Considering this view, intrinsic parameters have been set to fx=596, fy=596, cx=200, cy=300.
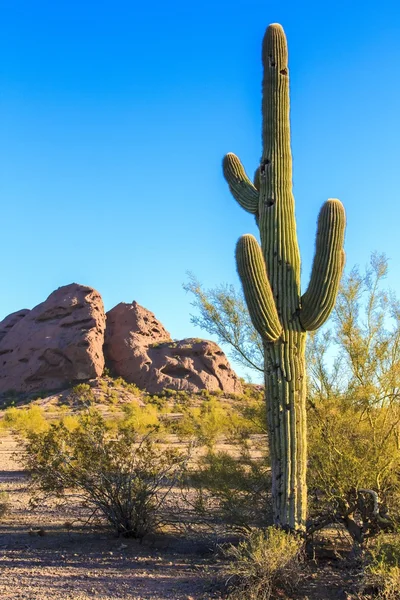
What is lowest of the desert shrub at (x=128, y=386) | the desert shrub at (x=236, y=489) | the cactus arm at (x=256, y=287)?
the desert shrub at (x=236, y=489)

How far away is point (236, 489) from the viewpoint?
752 centimetres

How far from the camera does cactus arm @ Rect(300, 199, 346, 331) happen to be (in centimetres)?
661

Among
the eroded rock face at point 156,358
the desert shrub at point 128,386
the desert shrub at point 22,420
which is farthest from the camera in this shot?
the eroded rock face at point 156,358

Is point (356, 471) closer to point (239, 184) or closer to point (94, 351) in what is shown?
point (239, 184)

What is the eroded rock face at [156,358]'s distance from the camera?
3766 centimetres

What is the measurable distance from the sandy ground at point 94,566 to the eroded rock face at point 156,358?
94.5ft

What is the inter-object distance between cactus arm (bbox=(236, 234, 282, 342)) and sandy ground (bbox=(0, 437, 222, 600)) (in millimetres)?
2568

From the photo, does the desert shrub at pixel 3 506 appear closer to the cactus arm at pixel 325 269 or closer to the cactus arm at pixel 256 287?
the cactus arm at pixel 256 287

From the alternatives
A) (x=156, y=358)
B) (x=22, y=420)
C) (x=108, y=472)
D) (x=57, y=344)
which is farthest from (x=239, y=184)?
(x=156, y=358)

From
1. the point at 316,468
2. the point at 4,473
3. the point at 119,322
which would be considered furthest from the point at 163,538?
the point at 119,322

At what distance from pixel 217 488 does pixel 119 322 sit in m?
32.6

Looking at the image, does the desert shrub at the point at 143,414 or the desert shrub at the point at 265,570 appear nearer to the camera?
the desert shrub at the point at 265,570

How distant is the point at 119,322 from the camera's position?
39.7 m

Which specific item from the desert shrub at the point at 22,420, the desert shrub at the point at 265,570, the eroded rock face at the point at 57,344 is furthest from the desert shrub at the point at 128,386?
the desert shrub at the point at 265,570
